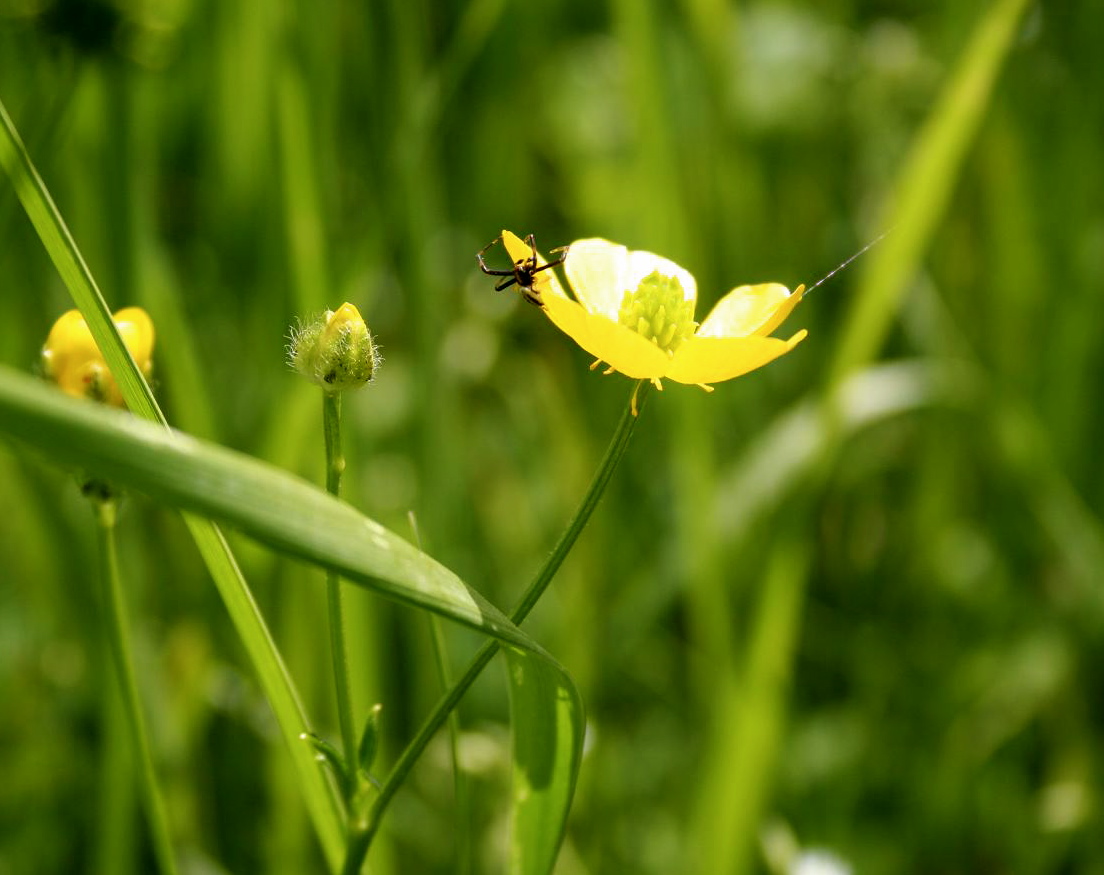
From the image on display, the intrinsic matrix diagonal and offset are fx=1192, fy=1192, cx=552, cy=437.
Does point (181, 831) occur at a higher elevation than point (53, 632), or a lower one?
lower

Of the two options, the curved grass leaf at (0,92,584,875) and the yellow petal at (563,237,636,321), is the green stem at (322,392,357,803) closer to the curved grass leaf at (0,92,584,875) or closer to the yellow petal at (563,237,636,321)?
the curved grass leaf at (0,92,584,875)

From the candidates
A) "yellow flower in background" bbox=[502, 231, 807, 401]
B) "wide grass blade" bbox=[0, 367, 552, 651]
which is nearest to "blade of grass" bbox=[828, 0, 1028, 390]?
"yellow flower in background" bbox=[502, 231, 807, 401]

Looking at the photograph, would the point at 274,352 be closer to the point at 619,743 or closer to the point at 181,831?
the point at 181,831

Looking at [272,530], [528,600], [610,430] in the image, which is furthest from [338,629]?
[610,430]

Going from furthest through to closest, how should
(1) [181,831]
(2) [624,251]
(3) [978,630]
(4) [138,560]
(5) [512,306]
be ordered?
(5) [512,306], (3) [978,630], (4) [138,560], (1) [181,831], (2) [624,251]

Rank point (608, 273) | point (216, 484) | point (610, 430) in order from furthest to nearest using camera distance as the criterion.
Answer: point (610, 430) → point (608, 273) → point (216, 484)

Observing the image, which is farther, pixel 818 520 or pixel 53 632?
pixel 818 520

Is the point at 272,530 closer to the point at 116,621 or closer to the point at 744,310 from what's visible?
the point at 116,621

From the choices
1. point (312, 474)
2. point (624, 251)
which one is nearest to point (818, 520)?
point (312, 474)
